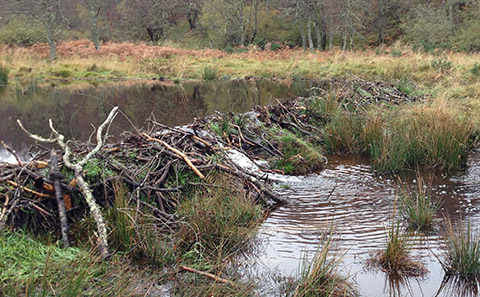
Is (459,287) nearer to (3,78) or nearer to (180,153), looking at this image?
(180,153)

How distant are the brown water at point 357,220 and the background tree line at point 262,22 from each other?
21.6 metres

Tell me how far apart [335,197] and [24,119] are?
891cm

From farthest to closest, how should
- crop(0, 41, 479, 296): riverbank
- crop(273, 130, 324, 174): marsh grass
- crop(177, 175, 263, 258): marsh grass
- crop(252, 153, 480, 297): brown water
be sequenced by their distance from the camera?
crop(273, 130, 324, 174): marsh grass
crop(177, 175, 263, 258): marsh grass
crop(0, 41, 479, 296): riverbank
crop(252, 153, 480, 297): brown water

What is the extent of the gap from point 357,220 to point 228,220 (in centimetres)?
128

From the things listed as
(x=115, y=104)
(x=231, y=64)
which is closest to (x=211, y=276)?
(x=115, y=104)

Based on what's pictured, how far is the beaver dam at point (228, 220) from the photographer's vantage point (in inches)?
123

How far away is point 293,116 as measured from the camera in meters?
8.22

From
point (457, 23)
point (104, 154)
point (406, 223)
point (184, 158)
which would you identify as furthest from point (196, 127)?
point (457, 23)

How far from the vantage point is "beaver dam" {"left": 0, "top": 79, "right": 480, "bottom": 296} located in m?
3.12

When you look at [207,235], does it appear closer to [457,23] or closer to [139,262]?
[139,262]

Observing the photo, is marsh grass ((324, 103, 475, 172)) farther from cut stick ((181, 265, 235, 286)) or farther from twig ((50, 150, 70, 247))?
twig ((50, 150, 70, 247))

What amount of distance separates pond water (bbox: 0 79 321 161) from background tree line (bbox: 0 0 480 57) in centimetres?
1032

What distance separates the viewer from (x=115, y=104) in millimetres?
13656

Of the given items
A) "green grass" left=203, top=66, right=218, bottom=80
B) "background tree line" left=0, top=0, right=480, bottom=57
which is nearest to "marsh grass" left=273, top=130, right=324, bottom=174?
"green grass" left=203, top=66, right=218, bottom=80
